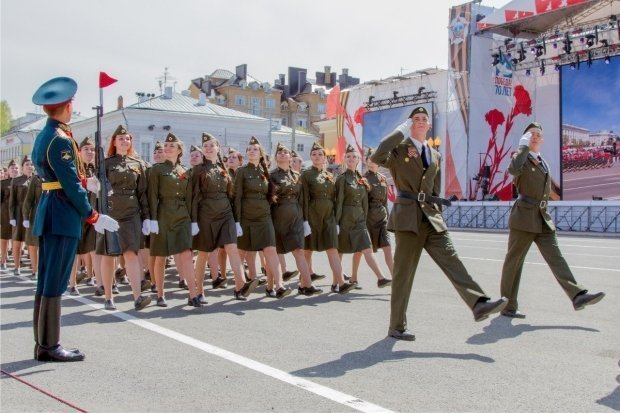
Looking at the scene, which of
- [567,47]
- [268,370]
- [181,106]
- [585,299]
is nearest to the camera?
[268,370]

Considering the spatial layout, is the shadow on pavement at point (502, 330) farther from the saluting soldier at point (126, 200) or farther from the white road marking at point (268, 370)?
the saluting soldier at point (126, 200)

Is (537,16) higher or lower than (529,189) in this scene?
higher

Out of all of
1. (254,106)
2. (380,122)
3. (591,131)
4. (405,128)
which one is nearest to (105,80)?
Result: (405,128)

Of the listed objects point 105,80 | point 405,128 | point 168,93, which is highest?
point 168,93

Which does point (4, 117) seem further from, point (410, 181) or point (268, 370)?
point (268, 370)

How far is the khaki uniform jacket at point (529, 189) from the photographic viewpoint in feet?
26.6

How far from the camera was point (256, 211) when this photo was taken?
9.77 metres

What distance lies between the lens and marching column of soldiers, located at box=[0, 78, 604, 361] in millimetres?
6793

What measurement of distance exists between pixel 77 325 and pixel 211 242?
2.23m

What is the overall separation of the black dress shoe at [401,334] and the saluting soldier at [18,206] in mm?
9068

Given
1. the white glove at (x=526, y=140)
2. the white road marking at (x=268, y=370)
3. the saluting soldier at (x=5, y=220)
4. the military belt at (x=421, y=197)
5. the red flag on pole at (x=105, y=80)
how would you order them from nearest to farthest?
the white road marking at (x=268, y=370) < the military belt at (x=421, y=197) < the red flag on pole at (x=105, y=80) < the white glove at (x=526, y=140) < the saluting soldier at (x=5, y=220)

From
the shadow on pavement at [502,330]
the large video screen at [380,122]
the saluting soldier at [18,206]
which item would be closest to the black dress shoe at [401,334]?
the shadow on pavement at [502,330]

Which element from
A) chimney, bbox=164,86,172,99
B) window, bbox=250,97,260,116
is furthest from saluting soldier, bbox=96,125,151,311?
window, bbox=250,97,260,116

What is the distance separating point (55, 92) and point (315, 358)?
115 inches
